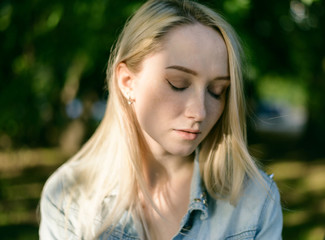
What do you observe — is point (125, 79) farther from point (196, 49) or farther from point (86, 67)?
point (86, 67)

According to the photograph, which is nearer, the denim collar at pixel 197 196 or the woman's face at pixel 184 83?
the woman's face at pixel 184 83

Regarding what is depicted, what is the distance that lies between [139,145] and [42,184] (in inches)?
252

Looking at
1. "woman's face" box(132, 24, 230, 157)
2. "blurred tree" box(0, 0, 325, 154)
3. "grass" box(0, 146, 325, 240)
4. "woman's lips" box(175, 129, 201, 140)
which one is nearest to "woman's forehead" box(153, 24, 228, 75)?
"woman's face" box(132, 24, 230, 157)

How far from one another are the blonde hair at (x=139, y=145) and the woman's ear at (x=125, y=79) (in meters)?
0.03

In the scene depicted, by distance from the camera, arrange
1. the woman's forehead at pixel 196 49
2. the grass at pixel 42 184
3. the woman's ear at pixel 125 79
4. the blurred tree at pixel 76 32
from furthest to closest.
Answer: the grass at pixel 42 184, the blurred tree at pixel 76 32, the woman's ear at pixel 125 79, the woman's forehead at pixel 196 49

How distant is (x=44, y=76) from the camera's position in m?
7.75

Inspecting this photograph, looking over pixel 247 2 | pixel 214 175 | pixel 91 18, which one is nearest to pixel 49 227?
pixel 214 175

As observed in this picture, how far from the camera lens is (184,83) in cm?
167

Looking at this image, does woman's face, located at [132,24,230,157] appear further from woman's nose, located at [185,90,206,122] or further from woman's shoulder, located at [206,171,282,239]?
woman's shoulder, located at [206,171,282,239]

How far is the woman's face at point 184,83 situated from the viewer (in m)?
1.65

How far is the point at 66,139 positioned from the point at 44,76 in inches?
132

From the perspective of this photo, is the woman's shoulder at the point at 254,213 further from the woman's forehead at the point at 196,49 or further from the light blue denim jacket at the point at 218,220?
the woman's forehead at the point at 196,49

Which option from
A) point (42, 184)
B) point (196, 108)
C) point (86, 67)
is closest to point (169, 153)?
point (196, 108)

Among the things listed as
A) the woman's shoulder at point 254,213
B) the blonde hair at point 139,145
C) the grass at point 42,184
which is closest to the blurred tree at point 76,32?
the blonde hair at point 139,145
